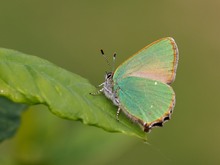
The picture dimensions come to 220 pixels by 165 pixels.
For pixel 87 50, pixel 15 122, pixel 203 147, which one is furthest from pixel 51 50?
pixel 15 122

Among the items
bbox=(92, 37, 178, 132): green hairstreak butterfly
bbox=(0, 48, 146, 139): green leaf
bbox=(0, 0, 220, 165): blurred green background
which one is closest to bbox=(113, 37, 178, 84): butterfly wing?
bbox=(92, 37, 178, 132): green hairstreak butterfly

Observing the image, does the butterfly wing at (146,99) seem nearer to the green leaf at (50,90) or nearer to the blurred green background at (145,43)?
the green leaf at (50,90)

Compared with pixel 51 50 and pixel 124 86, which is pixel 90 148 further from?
pixel 51 50

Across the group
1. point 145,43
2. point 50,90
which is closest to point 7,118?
point 50,90

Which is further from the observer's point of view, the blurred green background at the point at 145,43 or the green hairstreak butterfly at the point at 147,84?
the blurred green background at the point at 145,43

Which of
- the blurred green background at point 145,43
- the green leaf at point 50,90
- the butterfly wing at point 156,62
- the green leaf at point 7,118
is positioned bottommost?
the blurred green background at point 145,43

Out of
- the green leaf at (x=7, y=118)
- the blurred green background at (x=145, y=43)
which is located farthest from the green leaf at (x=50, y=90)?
the blurred green background at (x=145, y=43)

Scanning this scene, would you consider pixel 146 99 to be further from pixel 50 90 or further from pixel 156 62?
pixel 50 90
